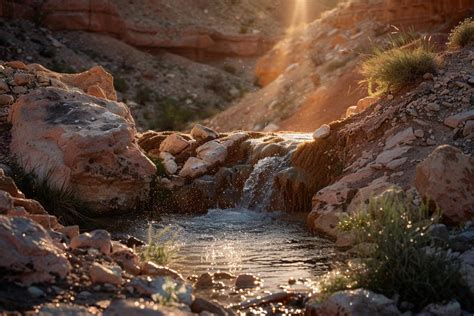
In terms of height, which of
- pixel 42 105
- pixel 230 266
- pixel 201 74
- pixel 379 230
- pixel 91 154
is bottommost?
pixel 230 266

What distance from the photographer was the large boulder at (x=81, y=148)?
1129 cm

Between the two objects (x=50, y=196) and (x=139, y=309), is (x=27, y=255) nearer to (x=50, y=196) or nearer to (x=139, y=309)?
(x=139, y=309)

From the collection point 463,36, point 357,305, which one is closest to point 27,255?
point 357,305

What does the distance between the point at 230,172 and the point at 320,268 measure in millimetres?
5472

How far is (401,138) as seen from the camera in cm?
1138

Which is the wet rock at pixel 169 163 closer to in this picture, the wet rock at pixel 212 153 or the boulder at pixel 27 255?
the wet rock at pixel 212 153

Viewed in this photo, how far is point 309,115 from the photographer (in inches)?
891

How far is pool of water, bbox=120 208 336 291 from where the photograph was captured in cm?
833

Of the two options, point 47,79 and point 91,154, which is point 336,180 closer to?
point 91,154

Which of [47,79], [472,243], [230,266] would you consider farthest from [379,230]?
[47,79]

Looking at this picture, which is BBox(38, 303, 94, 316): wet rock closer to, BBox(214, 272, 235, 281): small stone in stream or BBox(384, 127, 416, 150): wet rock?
BBox(214, 272, 235, 281): small stone in stream

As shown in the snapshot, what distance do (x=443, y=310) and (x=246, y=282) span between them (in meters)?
2.15

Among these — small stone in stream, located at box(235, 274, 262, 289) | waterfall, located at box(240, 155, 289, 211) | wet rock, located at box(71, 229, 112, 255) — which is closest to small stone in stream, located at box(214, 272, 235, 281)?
small stone in stream, located at box(235, 274, 262, 289)

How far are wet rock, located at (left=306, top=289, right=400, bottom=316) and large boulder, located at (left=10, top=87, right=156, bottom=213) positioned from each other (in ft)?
18.7
